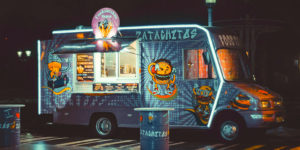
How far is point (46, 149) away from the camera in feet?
34.3

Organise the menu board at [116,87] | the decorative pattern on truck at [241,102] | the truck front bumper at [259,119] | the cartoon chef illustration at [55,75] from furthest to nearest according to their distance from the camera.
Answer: the cartoon chef illustration at [55,75], the menu board at [116,87], the decorative pattern on truck at [241,102], the truck front bumper at [259,119]

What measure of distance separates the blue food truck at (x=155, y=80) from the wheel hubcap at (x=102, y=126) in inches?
1.1

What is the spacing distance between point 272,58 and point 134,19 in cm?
1129

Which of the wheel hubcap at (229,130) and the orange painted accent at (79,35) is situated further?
the orange painted accent at (79,35)

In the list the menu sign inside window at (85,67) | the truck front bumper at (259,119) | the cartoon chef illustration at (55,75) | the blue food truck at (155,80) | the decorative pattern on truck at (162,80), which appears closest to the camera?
the truck front bumper at (259,119)

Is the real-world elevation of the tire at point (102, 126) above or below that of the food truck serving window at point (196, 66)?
below

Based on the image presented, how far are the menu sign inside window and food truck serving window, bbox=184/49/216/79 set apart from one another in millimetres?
2887

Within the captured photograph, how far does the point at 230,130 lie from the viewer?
1233 centimetres

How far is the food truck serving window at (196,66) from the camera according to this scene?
12.6 m

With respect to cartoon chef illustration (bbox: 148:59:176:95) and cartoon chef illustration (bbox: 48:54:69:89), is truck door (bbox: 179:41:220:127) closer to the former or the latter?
cartoon chef illustration (bbox: 148:59:176:95)

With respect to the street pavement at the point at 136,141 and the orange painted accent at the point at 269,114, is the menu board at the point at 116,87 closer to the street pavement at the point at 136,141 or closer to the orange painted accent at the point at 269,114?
the street pavement at the point at 136,141

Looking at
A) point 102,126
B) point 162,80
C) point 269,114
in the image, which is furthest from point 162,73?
point 269,114

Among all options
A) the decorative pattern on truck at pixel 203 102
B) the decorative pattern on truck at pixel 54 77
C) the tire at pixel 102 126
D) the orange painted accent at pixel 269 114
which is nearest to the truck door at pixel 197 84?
the decorative pattern on truck at pixel 203 102

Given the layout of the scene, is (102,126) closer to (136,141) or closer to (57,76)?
(136,141)
